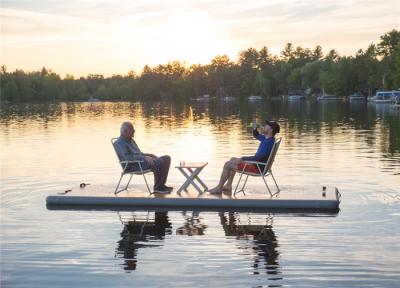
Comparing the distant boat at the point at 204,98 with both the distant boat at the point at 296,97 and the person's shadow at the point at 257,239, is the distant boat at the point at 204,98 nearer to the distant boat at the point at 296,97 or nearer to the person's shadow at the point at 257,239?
the distant boat at the point at 296,97

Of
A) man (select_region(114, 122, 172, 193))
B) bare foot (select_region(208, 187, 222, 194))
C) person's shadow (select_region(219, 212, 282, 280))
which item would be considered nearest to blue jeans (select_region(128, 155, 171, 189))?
man (select_region(114, 122, 172, 193))

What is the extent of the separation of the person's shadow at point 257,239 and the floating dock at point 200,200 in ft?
1.34

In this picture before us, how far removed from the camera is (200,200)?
12.6m

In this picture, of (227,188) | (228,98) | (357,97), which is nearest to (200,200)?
(227,188)

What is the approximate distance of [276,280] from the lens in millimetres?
8258

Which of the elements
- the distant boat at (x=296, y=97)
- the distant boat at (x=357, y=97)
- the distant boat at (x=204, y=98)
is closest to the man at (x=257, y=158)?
the distant boat at (x=357, y=97)

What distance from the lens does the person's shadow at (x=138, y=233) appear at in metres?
9.52

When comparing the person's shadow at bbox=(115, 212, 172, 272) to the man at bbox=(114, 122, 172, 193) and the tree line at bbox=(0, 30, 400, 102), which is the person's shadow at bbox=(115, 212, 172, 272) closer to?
the man at bbox=(114, 122, 172, 193)

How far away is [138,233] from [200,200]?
2008mm

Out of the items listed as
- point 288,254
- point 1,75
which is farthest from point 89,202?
point 1,75

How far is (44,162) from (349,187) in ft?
35.2

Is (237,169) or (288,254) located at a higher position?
(237,169)

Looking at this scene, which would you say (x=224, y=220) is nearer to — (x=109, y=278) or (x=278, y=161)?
(x=109, y=278)

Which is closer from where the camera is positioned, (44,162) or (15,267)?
Answer: (15,267)
